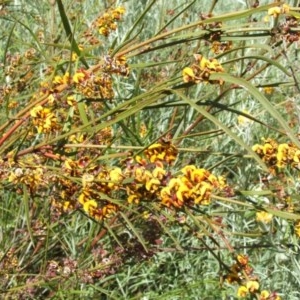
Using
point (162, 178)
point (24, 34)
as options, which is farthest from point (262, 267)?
point (24, 34)

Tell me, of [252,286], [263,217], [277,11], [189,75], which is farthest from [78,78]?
[263,217]

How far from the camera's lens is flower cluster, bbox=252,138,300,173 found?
911 millimetres

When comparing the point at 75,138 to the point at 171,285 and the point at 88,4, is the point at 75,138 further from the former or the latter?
the point at 88,4

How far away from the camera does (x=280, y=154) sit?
0.92m

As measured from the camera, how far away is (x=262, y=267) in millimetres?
1647

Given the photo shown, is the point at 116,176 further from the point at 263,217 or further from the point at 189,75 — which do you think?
the point at 263,217

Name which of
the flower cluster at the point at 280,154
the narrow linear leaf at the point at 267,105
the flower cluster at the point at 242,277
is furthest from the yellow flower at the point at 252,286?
the narrow linear leaf at the point at 267,105

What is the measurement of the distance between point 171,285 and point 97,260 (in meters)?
0.33

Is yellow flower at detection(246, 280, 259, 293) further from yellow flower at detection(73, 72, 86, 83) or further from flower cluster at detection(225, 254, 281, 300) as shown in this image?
yellow flower at detection(73, 72, 86, 83)

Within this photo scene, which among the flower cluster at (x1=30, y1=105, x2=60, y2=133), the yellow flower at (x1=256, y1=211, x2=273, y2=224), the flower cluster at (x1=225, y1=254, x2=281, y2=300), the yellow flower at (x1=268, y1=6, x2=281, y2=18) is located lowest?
the yellow flower at (x1=256, y1=211, x2=273, y2=224)

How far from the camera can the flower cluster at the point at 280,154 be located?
911mm

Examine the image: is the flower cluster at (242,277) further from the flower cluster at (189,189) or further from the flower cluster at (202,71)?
the flower cluster at (202,71)

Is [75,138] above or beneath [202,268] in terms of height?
above

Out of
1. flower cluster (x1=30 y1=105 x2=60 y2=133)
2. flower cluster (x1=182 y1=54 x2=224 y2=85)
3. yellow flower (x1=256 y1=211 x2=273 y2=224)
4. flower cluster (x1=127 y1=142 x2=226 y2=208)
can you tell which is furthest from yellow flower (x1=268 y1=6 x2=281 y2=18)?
yellow flower (x1=256 y1=211 x2=273 y2=224)
